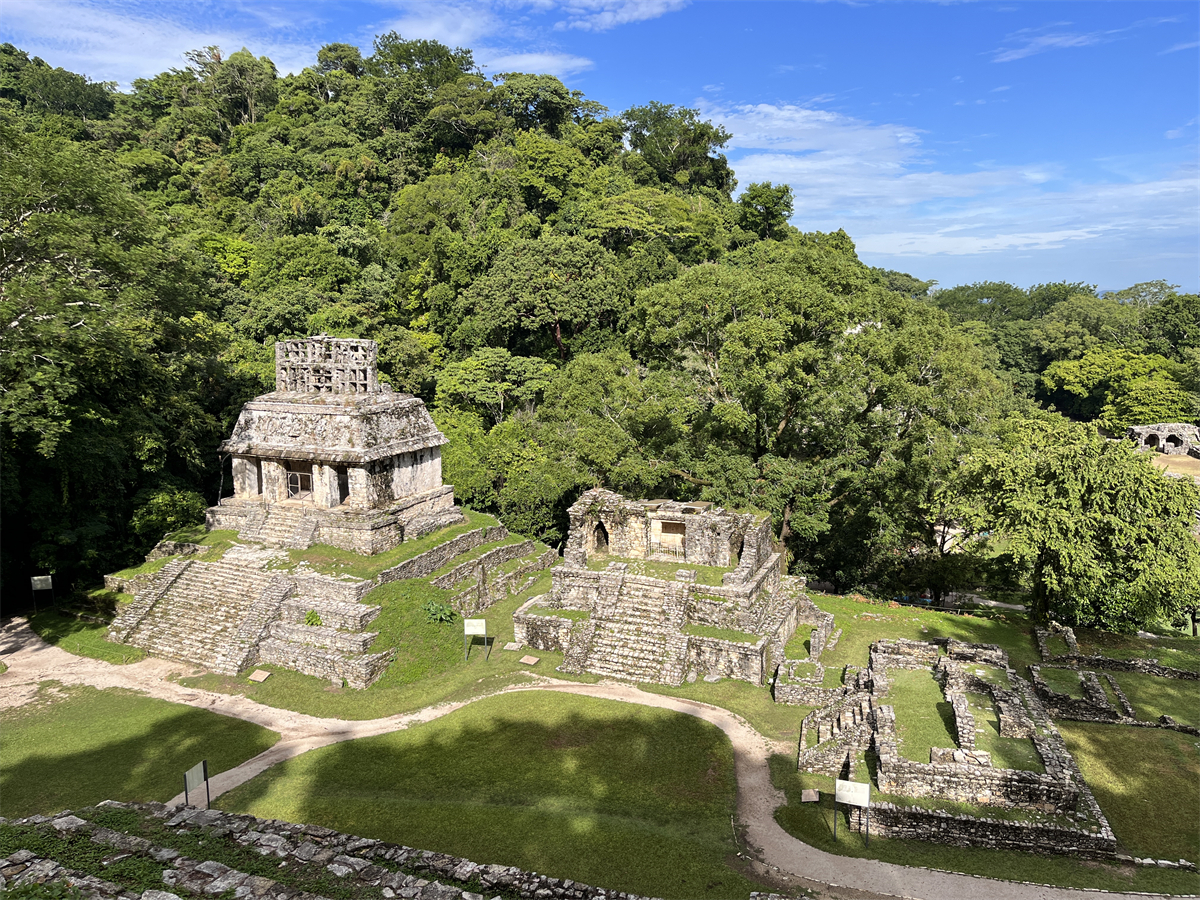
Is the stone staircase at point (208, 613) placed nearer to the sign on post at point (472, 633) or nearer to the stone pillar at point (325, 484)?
the stone pillar at point (325, 484)

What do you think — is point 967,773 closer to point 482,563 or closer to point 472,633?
point 472,633

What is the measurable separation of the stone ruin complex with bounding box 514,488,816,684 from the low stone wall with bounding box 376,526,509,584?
3.21 m

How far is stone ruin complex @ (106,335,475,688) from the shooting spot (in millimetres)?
18281

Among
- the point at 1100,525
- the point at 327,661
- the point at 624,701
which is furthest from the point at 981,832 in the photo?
the point at 327,661

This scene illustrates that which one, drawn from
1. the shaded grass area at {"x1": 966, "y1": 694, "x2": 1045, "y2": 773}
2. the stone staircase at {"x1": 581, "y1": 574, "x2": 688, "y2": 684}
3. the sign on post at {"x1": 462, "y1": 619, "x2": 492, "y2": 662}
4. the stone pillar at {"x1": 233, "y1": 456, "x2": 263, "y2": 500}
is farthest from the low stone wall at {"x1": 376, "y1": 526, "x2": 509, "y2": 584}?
the shaded grass area at {"x1": 966, "y1": 694, "x2": 1045, "y2": 773}

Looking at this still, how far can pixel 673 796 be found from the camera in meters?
12.9

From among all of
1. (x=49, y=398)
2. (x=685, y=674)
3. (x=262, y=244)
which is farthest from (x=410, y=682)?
(x=262, y=244)

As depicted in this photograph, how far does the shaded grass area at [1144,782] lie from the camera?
35.7 ft

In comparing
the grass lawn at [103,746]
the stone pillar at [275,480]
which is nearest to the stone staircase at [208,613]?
the grass lawn at [103,746]

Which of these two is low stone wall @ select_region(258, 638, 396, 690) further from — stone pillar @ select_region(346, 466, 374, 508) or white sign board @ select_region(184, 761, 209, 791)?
white sign board @ select_region(184, 761, 209, 791)

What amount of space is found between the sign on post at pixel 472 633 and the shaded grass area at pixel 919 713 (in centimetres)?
982

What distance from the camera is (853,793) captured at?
11.2m

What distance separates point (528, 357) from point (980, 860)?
88.8 feet

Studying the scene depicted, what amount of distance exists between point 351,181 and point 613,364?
28.6 meters
